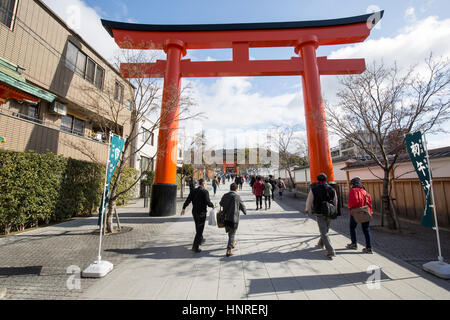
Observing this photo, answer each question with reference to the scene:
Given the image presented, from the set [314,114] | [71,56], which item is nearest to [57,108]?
[71,56]

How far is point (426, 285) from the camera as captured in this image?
9.80ft

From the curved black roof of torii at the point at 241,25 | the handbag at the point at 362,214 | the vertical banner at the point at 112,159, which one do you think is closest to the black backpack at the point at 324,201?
the handbag at the point at 362,214

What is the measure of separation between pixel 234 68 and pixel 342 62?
18.4 feet

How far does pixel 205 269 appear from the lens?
3574mm

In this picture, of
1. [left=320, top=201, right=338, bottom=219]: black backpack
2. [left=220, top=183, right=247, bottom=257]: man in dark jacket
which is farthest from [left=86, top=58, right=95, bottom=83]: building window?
[left=320, top=201, right=338, bottom=219]: black backpack

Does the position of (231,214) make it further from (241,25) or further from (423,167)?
(241,25)

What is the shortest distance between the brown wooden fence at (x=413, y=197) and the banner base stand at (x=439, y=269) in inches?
154

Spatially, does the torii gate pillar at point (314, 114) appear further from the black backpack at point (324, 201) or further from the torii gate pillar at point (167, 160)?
the torii gate pillar at point (167, 160)

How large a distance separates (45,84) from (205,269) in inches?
407

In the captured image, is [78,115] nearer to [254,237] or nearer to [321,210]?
[254,237]

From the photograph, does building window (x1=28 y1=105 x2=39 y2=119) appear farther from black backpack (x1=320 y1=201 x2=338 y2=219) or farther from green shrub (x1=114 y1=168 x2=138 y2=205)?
black backpack (x1=320 y1=201 x2=338 y2=219)

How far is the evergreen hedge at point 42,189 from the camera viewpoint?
5.42 meters

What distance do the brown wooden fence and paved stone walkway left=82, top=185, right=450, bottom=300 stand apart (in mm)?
3669

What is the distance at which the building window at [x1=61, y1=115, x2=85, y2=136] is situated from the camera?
1012 centimetres
